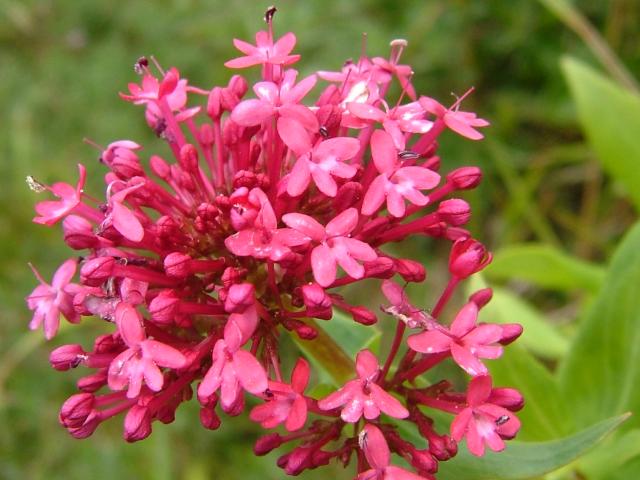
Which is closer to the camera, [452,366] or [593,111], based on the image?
[593,111]

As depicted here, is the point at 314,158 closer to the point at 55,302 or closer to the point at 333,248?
the point at 333,248

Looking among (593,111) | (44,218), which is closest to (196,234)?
(44,218)

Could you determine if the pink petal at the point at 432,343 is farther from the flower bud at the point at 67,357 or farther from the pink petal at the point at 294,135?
the flower bud at the point at 67,357

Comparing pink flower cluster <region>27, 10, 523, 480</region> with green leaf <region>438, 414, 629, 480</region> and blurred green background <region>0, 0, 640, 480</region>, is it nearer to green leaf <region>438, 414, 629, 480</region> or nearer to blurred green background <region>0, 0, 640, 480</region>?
green leaf <region>438, 414, 629, 480</region>

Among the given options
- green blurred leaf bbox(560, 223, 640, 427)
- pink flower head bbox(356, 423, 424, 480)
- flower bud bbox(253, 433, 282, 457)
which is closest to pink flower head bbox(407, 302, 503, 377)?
pink flower head bbox(356, 423, 424, 480)

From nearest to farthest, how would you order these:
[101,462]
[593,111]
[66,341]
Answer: [593,111], [101,462], [66,341]

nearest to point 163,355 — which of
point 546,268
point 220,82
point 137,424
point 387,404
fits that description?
point 137,424

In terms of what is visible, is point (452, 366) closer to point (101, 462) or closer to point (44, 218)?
point (101, 462)

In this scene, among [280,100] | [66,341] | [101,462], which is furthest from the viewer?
[66,341]
